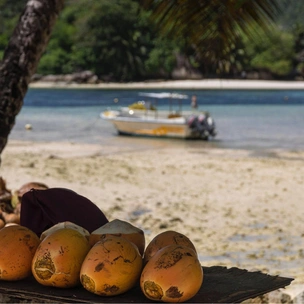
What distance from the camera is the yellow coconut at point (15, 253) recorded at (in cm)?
273

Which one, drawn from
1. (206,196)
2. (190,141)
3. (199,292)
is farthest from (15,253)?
(190,141)

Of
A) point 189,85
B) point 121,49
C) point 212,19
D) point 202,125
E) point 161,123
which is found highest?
point 212,19

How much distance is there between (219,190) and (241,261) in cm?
495

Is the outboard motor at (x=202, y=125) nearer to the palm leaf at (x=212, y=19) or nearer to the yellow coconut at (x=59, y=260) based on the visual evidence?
the palm leaf at (x=212, y=19)

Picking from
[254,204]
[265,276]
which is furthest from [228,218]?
[265,276]

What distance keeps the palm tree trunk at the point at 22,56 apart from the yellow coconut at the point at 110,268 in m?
3.44

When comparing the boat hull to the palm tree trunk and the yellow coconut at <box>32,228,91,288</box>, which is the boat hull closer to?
the palm tree trunk

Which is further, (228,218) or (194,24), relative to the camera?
(228,218)

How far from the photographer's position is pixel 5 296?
267cm

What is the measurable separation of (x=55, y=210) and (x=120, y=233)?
1.36ft

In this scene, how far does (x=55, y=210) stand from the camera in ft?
10.3

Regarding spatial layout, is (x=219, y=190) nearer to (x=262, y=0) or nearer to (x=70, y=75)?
(x=262, y=0)

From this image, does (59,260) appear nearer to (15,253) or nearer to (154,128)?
(15,253)

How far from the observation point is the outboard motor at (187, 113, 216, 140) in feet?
79.4
